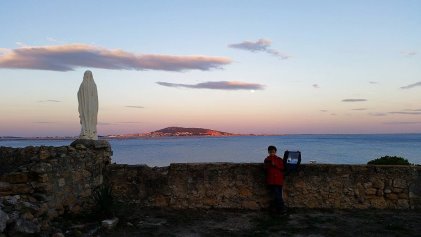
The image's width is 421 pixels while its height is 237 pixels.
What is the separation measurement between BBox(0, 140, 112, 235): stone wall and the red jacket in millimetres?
3498

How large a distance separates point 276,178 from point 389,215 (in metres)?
2.21

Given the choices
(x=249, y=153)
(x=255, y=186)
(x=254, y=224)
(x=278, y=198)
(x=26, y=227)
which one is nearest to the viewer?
(x=26, y=227)

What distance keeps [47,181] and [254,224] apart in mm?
3600

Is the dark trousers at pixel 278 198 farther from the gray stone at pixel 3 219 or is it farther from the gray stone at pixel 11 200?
the gray stone at pixel 3 219

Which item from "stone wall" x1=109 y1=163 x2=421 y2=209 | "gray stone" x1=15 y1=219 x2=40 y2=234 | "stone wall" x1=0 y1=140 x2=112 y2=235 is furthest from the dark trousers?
"gray stone" x1=15 y1=219 x2=40 y2=234

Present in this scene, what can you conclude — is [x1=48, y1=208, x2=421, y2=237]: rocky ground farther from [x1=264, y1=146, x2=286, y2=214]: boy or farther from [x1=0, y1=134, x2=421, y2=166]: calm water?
[x1=0, y1=134, x2=421, y2=166]: calm water

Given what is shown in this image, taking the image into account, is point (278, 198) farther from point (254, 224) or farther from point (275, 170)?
point (254, 224)

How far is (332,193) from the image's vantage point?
8.05 meters

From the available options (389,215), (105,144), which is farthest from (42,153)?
(389,215)

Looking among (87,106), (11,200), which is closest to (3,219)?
(11,200)

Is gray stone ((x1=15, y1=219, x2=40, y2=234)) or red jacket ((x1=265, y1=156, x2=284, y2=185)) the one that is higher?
red jacket ((x1=265, y1=156, x2=284, y2=185))

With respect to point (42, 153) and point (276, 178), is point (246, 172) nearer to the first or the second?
point (276, 178)

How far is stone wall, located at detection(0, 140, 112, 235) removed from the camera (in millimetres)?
5645

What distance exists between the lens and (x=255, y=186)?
322 inches
